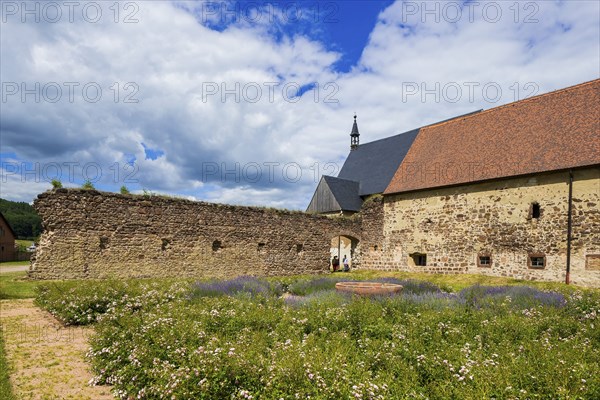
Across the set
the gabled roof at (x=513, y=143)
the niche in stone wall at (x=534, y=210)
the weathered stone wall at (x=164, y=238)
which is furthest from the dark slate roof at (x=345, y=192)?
the niche in stone wall at (x=534, y=210)

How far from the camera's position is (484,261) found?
688 inches

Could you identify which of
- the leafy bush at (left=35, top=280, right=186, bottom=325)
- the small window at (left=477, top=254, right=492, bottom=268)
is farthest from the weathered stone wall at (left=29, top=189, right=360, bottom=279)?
the small window at (left=477, top=254, right=492, bottom=268)

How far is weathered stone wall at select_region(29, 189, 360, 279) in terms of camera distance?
1362 centimetres

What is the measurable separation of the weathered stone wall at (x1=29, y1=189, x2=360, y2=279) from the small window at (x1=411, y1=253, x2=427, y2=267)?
5521 mm

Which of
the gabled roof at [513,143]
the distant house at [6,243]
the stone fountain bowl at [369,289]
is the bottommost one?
the distant house at [6,243]

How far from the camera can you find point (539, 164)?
15758mm

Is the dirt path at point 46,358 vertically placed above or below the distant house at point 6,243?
above

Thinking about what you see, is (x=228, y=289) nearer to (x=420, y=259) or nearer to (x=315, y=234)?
(x=315, y=234)

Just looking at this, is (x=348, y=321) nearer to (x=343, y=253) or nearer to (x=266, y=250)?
(x=266, y=250)

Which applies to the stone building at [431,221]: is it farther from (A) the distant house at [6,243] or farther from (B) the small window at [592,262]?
(A) the distant house at [6,243]

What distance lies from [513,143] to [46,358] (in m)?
19.5

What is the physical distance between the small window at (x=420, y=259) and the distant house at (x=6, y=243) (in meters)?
40.0

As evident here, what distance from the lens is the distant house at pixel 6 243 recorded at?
36.8 meters

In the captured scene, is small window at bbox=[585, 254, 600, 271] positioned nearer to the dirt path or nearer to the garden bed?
the garden bed
